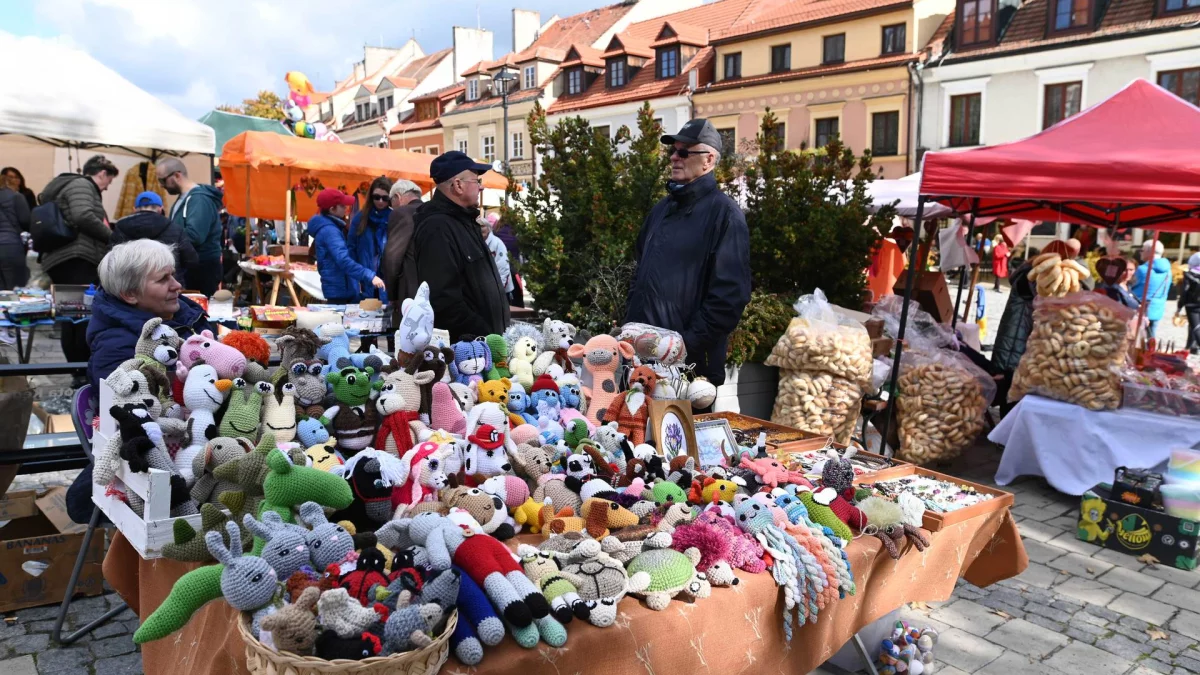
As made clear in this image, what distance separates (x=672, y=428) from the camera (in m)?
2.84

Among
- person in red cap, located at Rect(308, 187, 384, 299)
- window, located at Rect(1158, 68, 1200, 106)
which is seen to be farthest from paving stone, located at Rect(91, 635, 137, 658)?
window, located at Rect(1158, 68, 1200, 106)

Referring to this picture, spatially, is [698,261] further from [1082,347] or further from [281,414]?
[1082,347]

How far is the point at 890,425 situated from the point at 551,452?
12.8 ft

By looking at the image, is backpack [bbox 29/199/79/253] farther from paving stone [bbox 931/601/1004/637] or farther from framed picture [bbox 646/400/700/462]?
paving stone [bbox 931/601/1004/637]

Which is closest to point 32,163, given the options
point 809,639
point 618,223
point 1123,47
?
point 618,223

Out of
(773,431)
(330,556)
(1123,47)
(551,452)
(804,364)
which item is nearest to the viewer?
(330,556)

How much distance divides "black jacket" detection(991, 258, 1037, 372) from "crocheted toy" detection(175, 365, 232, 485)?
19.2 ft

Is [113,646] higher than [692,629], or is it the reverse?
[692,629]

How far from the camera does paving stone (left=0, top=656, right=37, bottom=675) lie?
9.47ft

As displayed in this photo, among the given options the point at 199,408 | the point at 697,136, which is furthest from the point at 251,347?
the point at 697,136

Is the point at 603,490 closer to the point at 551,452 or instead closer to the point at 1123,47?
the point at 551,452

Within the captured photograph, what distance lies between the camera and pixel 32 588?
11.0 ft

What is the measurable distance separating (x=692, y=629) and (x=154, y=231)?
5103 millimetres

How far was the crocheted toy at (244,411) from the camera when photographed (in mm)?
2207
